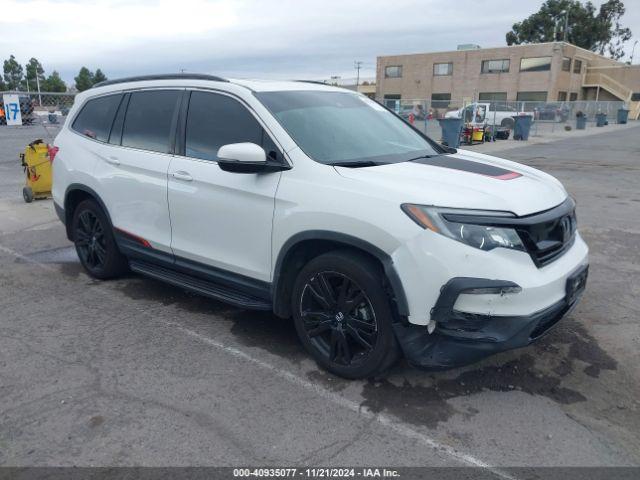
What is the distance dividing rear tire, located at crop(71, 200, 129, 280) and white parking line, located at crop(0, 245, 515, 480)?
118cm

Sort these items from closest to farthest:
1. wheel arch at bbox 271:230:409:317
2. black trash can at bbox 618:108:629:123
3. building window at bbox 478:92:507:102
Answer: wheel arch at bbox 271:230:409:317 → black trash can at bbox 618:108:629:123 → building window at bbox 478:92:507:102

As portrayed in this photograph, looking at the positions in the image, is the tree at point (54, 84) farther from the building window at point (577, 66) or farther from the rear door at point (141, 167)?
the rear door at point (141, 167)

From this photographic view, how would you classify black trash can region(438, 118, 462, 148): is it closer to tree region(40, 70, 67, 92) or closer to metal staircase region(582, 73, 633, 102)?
metal staircase region(582, 73, 633, 102)

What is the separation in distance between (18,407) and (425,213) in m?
2.61

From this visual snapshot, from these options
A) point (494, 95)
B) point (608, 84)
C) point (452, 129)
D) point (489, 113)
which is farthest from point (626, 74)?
point (452, 129)

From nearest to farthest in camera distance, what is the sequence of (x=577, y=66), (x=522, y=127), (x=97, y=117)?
(x=97, y=117) < (x=522, y=127) < (x=577, y=66)

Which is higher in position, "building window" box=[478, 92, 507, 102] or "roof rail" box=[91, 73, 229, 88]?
"roof rail" box=[91, 73, 229, 88]

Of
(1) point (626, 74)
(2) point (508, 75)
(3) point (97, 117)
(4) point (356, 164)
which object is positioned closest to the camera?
(4) point (356, 164)

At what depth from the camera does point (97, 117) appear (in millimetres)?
5289

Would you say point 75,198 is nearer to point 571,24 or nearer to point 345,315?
point 345,315

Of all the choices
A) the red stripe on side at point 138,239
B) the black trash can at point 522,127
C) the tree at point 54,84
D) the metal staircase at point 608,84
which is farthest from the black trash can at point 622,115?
the tree at point 54,84

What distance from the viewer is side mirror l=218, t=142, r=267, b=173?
137 inches

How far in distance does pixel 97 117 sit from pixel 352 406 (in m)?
3.75

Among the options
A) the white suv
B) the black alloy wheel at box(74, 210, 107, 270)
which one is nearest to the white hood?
the white suv
